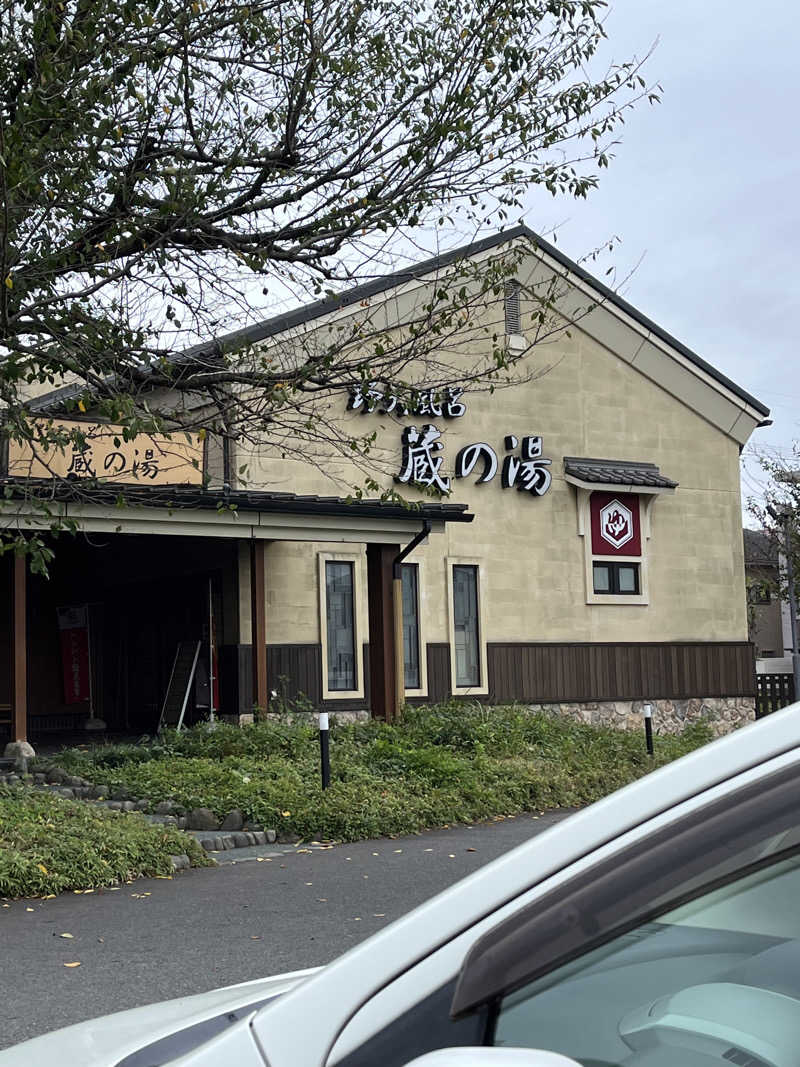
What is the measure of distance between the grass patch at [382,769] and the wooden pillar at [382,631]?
0.40 m

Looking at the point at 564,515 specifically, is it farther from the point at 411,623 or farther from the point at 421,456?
the point at 411,623

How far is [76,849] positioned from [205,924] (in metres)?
2.04

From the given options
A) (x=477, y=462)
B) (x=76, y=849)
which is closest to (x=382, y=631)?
(x=477, y=462)

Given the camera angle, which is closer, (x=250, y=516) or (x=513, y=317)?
(x=250, y=516)

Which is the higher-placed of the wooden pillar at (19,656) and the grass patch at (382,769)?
the wooden pillar at (19,656)

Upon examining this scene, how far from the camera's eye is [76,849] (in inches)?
380

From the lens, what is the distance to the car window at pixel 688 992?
1.40 metres

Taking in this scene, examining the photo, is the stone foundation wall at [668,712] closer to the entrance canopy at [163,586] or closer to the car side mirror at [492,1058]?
the entrance canopy at [163,586]

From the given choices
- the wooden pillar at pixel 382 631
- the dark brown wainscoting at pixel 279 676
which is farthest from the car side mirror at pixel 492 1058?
the dark brown wainscoting at pixel 279 676

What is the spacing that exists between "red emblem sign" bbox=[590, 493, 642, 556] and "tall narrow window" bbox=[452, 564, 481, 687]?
285 cm

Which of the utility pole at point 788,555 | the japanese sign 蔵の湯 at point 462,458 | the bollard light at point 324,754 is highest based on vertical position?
the japanese sign 蔵の湯 at point 462,458

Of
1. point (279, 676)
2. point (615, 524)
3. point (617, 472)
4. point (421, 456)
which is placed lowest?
point (279, 676)

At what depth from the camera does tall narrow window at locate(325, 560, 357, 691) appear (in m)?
19.9

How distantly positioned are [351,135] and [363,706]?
37.2ft
